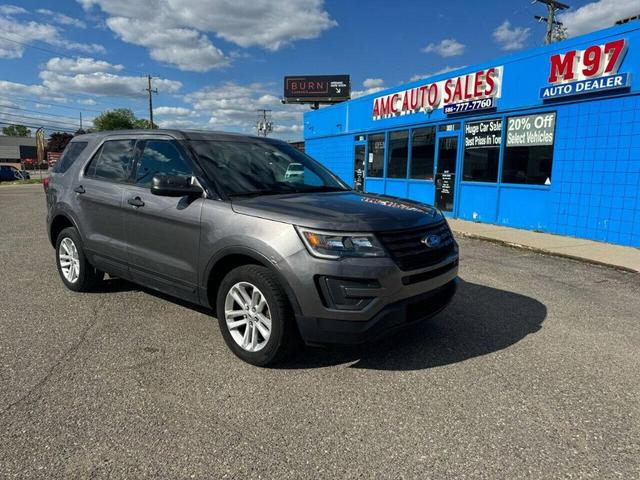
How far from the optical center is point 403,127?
15219 mm

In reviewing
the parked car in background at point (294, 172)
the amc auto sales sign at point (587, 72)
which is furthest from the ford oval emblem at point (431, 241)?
the amc auto sales sign at point (587, 72)

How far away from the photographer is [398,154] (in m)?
15.8

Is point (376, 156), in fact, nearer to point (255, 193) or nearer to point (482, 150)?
point (482, 150)

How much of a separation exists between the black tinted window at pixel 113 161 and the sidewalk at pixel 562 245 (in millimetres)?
7059

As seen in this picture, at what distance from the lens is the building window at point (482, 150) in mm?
11781

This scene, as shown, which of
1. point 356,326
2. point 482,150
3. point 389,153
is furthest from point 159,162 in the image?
point 389,153

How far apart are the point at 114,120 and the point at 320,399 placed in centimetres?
9976

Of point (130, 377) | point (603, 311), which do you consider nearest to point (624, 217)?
point (603, 311)

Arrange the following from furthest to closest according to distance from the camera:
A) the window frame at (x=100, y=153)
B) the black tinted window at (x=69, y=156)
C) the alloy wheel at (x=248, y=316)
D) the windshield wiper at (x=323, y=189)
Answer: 1. the black tinted window at (x=69, y=156)
2. the window frame at (x=100, y=153)
3. the windshield wiper at (x=323, y=189)
4. the alloy wheel at (x=248, y=316)

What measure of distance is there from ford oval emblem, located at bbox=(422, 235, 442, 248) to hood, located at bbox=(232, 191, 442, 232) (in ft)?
0.38

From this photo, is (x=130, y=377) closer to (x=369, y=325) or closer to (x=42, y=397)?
(x=42, y=397)

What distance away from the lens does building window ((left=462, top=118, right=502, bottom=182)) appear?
11.8 meters

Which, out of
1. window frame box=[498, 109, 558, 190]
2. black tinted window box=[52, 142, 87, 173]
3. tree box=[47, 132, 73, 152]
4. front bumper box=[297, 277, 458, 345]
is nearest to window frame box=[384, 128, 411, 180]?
window frame box=[498, 109, 558, 190]

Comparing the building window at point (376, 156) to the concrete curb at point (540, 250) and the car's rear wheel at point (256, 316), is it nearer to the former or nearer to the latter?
the concrete curb at point (540, 250)
